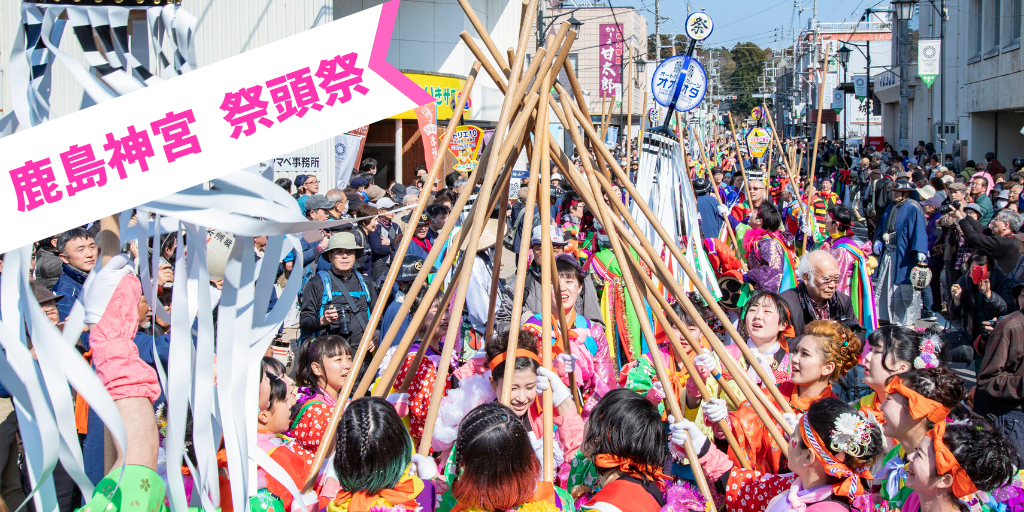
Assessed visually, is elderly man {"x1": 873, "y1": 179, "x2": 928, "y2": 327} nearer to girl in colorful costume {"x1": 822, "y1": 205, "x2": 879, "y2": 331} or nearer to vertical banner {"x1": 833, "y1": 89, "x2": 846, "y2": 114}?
girl in colorful costume {"x1": 822, "y1": 205, "x2": 879, "y2": 331}

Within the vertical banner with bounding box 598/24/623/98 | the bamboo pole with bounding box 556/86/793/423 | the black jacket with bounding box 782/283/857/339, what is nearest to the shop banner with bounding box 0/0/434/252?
the bamboo pole with bounding box 556/86/793/423

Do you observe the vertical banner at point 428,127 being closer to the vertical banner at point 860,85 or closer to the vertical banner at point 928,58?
the vertical banner at point 928,58

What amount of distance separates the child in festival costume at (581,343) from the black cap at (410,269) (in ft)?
2.76

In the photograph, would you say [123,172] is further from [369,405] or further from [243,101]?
[369,405]

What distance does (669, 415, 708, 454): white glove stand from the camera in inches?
106

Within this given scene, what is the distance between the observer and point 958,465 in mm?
2316

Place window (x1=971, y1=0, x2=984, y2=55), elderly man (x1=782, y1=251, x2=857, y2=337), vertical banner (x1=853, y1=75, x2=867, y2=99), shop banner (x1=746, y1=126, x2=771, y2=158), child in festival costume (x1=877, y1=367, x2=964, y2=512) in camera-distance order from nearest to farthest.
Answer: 1. child in festival costume (x1=877, y1=367, x2=964, y2=512)
2. elderly man (x1=782, y1=251, x2=857, y2=337)
3. shop banner (x1=746, y1=126, x2=771, y2=158)
4. window (x1=971, y1=0, x2=984, y2=55)
5. vertical banner (x1=853, y1=75, x2=867, y2=99)

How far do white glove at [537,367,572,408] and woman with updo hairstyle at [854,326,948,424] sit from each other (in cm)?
133

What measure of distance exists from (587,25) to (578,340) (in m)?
37.2

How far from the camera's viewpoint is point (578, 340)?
157 inches

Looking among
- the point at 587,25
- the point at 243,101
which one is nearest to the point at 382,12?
the point at 243,101

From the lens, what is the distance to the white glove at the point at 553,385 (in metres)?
2.75

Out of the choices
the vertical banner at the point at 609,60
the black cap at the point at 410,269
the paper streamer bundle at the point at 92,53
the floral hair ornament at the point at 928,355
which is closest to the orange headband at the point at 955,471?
the floral hair ornament at the point at 928,355

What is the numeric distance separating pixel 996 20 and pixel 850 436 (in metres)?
18.6
